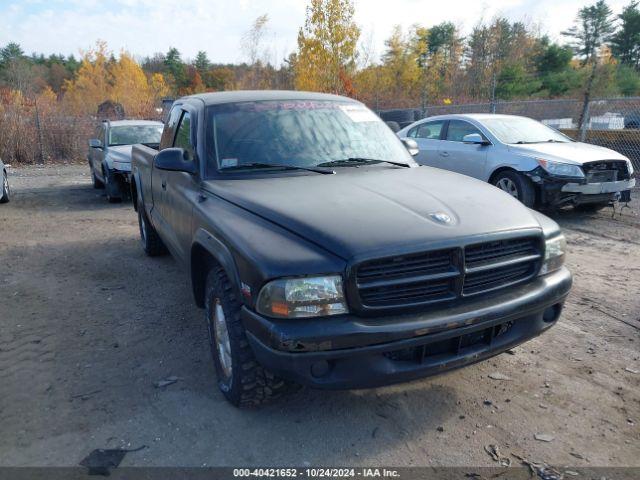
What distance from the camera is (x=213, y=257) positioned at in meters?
3.15

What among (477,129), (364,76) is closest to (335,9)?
(364,76)

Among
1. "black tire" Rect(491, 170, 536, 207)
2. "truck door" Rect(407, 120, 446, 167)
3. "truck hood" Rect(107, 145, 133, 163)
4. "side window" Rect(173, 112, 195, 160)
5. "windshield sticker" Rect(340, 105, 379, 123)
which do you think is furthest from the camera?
"truck hood" Rect(107, 145, 133, 163)

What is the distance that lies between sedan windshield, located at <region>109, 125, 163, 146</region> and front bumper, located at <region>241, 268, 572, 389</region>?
31.4 feet

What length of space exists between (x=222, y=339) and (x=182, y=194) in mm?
1322

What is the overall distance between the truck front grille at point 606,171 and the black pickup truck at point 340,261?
4830 millimetres

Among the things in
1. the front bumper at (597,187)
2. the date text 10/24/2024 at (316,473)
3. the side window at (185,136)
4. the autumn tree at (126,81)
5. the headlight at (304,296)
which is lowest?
the date text 10/24/2024 at (316,473)

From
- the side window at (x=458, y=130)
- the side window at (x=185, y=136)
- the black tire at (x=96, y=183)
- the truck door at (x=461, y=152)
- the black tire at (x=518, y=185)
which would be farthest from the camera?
the black tire at (x=96, y=183)

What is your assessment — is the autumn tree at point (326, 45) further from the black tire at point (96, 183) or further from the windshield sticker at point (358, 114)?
the windshield sticker at point (358, 114)

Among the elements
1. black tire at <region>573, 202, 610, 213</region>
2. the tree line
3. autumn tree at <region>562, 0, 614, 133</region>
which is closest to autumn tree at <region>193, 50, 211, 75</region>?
the tree line

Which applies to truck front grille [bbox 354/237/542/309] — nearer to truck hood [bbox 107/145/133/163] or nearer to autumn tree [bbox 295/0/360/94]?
truck hood [bbox 107/145/133/163]

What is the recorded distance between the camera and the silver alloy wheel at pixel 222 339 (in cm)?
303

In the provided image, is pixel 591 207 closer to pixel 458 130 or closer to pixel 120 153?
pixel 458 130

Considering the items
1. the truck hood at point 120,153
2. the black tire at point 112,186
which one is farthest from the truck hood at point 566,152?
the black tire at point 112,186

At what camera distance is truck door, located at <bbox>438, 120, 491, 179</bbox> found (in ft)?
27.9
